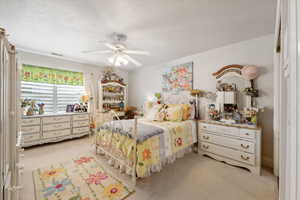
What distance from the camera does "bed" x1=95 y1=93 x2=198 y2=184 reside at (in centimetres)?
171

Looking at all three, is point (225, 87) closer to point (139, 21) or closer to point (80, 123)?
point (139, 21)

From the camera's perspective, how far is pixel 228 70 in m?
2.60

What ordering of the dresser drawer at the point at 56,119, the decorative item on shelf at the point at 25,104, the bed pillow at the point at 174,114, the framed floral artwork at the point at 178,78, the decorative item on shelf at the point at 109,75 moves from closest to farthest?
the bed pillow at the point at 174,114, the decorative item on shelf at the point at 25,104, the dresser drawer at the point at 56,119, the framed floral artwork at the point at 178,78, the decorative item on shelf at the point at 109,75

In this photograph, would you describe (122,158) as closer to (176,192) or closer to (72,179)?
(72,179)

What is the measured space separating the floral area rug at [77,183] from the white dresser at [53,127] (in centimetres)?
125

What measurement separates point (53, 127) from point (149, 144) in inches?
113

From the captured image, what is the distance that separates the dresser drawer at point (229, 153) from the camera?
2014 millimetres

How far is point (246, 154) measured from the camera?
80.4 inches

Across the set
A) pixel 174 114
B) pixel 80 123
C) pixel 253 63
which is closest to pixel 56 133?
pixel 80 123

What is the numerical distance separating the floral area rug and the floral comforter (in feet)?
1.13

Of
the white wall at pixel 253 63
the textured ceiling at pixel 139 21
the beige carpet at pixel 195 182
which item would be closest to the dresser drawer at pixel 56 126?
the beige carpet at pixel 195 182

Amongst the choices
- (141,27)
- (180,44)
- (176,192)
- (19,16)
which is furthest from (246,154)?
(19,16)

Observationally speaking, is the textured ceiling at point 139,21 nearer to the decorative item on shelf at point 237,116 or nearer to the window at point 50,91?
the window at point 50,91

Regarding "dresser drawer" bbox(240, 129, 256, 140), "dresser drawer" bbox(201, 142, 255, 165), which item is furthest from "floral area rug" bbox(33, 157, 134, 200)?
"dresser drawer" bbox(240, 129, 256, 140)
